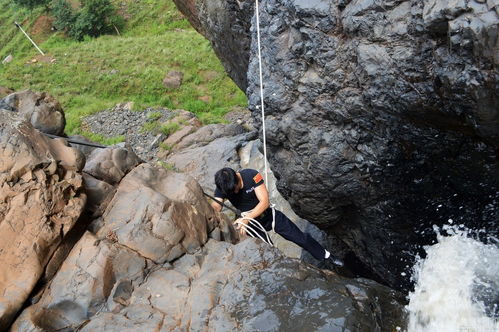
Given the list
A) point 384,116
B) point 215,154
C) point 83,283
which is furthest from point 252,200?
point 215,154

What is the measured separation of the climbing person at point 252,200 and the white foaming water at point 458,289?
2.00 metres

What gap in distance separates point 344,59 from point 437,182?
197 cm

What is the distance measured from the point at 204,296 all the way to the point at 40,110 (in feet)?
20.4

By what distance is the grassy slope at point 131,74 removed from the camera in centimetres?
2283

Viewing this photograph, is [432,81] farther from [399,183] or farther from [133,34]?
[133,34]

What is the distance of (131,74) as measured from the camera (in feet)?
85.0

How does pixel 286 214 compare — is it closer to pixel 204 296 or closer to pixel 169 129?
pixel 204 296

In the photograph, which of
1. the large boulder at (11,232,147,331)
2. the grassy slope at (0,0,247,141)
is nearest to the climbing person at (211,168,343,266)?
the large boulder at (11,232,147,331)

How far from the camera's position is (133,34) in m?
37.0

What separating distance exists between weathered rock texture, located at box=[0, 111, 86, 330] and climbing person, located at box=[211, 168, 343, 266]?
208 cm

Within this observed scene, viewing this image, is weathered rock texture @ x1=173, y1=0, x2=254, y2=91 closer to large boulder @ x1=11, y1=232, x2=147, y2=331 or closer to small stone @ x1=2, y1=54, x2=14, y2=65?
large boulder @ x1=11, y1=232, x2=147, y2=331

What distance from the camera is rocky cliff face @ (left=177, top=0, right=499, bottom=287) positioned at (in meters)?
4.44

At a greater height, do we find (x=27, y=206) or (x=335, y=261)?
(x=27, y=206)

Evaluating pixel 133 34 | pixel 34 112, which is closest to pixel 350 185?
pixel 34 112
